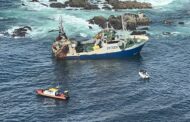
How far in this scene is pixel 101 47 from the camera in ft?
561

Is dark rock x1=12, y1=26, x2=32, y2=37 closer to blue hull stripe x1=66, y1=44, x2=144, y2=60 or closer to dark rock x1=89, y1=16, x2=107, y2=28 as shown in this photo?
dark rock x1=89, y1=16, x2=107, y2=28

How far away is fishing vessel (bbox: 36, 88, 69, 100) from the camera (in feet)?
460

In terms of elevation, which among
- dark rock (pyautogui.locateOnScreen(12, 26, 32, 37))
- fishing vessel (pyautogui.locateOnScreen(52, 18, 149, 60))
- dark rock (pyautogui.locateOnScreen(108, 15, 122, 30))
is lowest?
fishing vessel (pyautogui.locateOnScreen(52, 18, 149, 60))

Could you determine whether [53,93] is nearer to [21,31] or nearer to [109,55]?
[109,55]

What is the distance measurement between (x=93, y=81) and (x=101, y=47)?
843 inches

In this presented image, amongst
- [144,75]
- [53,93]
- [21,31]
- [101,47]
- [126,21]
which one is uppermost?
[126,21]

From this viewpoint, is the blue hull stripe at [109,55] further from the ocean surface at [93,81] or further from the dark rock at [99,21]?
the dark rock at [99,21]

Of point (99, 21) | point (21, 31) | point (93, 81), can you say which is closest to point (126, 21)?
point (99, 21)

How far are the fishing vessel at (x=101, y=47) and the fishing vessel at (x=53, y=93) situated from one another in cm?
2759

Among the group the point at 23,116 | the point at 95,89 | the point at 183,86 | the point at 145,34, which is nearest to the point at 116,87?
the point at 95,89

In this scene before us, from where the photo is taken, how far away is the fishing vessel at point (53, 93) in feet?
460

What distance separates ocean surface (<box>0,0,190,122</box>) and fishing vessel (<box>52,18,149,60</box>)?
2214mm

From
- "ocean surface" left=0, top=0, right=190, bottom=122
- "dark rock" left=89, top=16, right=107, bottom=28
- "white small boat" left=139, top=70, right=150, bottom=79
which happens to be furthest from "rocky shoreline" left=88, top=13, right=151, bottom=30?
"white small boat" left=139, top=70, right=150, bottom=79

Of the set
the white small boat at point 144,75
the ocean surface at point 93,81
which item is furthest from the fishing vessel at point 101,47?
the white small boat at point 144,75
